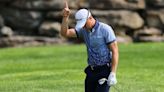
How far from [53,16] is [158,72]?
16.7m

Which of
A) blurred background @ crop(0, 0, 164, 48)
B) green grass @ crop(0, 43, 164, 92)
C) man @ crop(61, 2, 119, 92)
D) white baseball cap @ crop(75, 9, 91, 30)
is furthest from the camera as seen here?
blurred background @ crop(0, 0, 164, 48)

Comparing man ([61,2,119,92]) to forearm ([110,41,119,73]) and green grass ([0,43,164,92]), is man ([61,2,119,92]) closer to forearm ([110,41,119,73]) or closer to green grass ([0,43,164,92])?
forearm ([110,41,119,73])

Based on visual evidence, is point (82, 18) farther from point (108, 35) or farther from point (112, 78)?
point (112, 78)

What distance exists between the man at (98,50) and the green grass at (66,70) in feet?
13.9

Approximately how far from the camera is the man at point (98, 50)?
8242 mm

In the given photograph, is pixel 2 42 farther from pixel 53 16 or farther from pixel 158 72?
pixel 158 72

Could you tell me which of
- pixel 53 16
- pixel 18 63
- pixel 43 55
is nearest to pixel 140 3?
pixel 53 16

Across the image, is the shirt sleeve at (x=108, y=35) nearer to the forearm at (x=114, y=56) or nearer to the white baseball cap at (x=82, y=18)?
the forearm at (x=114, y=56)

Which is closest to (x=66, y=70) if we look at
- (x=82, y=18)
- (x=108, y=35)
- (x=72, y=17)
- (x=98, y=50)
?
(x=98, y=50)

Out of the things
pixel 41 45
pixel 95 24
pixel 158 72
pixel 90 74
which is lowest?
pixel 41 45

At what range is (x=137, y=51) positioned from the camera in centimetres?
2386

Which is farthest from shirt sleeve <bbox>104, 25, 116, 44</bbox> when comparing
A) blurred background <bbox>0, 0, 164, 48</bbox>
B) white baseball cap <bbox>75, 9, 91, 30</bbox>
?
blurred background <bbox>0, 0, 164, 48</bbox>

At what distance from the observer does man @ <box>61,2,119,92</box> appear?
824cm

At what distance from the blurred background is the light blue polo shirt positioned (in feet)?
76.0
